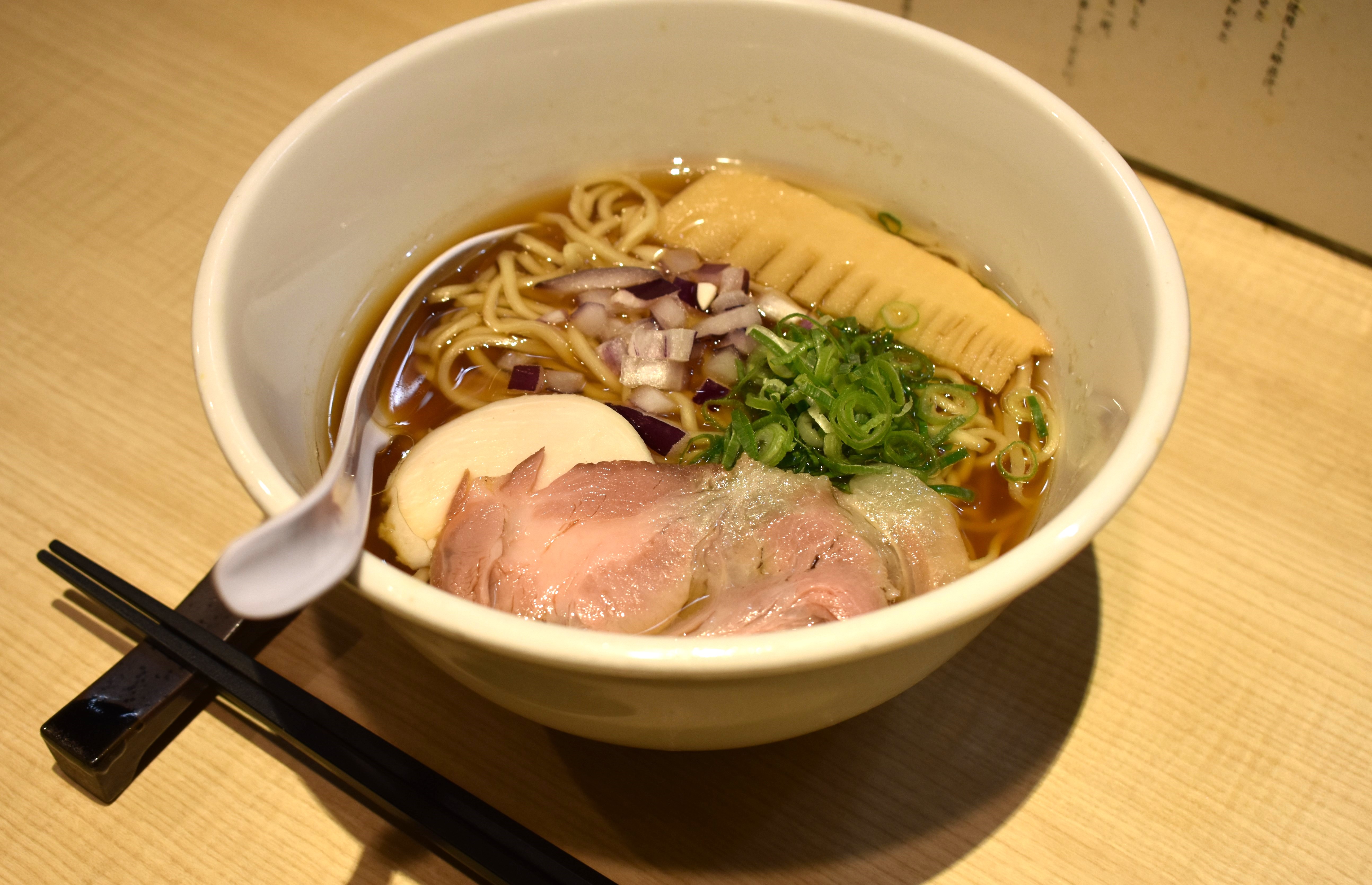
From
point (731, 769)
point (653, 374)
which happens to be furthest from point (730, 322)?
point (731, 769)

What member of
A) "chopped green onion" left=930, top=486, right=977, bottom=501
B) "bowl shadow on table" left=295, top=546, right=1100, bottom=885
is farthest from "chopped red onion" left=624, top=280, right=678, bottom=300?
"bowl shadow on table" left=295, top=546, right=1100, bottom=885

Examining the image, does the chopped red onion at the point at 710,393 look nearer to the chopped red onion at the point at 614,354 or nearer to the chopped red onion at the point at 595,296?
the chopped red onion at the point at 614,354

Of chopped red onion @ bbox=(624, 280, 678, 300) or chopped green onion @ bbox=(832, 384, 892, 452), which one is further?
chopped red onion @ bbox=(624, 280, 678, 300)

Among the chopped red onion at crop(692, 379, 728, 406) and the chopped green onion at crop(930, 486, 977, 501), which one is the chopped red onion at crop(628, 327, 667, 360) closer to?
the chopped red onion at crop(692, 379, 728, 406)

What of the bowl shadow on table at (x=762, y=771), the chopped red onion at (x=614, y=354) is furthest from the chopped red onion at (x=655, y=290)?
the bowl shadow on table at (x=762, y=771)

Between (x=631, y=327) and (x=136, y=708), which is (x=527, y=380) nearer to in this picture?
(x=631, y=327)

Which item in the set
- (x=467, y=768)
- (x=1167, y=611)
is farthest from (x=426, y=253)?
(x=1167, y=611)

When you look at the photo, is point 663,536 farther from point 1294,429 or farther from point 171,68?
point 171,68
